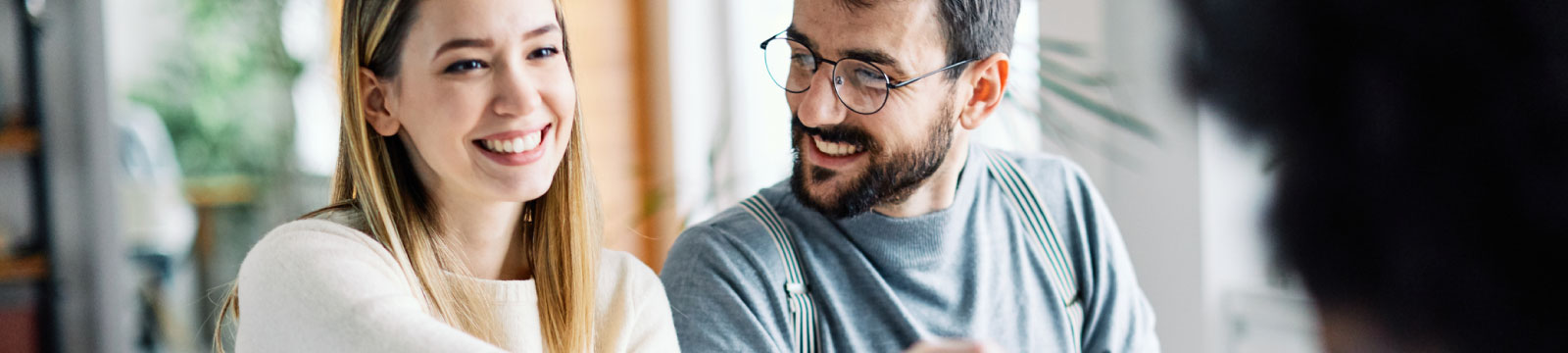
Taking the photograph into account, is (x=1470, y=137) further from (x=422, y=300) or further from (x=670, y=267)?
(x=670, y=267)

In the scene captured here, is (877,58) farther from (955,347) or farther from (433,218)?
(433,218)

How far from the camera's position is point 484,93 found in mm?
867

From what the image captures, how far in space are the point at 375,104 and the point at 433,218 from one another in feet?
0.37

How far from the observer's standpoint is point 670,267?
3.88 feet

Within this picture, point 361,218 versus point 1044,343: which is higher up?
point 361,218

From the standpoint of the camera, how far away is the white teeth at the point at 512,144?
2.92 feet

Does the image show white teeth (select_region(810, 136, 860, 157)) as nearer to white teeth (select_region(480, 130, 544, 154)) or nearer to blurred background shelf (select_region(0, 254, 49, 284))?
white teeth (select_region(480, 130, 544, 154))

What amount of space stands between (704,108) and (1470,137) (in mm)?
2528

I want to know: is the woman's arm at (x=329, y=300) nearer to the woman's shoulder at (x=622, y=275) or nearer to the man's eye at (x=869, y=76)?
Answer: the woman's shoulder at (x=622, y=275)

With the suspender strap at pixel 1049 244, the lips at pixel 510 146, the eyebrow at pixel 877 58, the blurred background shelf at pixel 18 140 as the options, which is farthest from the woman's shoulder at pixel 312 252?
the blurred background shelf at pixel 18 140

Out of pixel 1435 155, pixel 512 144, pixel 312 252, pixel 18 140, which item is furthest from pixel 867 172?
pixel 18 140

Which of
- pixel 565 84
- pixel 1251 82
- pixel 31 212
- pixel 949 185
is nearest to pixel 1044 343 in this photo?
pixel 949 185

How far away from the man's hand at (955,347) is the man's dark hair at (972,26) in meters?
0.30

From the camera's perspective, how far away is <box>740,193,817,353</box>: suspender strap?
3.62 ft
